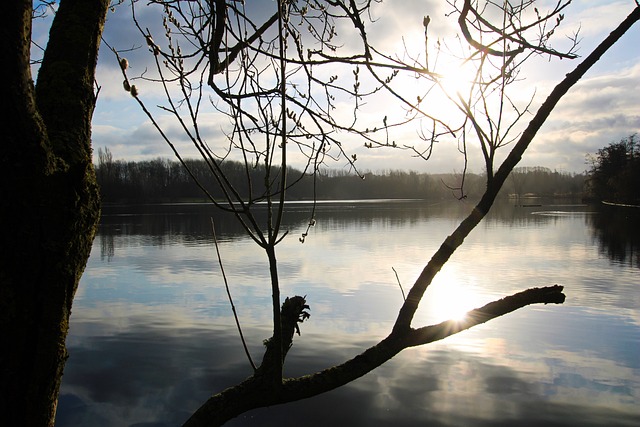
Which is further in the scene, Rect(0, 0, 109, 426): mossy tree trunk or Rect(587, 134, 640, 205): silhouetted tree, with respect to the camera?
Rect(587, 134, 640, 205): silhouetted tree

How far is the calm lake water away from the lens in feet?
23.2

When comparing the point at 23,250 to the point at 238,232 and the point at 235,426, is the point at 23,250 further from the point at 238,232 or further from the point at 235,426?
the point at 238,232

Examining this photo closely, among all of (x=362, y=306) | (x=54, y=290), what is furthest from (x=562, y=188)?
(x=54, y=290)

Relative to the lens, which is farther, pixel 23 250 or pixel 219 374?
pixel 219 374

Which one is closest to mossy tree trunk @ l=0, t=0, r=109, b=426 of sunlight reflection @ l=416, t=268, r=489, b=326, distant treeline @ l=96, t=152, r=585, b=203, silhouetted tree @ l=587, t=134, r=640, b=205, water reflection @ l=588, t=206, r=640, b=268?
sunlight reflection @ l=416, t=268, r=489, b=326

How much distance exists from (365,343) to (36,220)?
28.6 feet

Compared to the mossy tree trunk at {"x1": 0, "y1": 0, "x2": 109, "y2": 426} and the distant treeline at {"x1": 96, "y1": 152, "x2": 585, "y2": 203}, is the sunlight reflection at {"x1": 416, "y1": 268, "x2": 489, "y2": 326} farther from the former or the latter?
the distant treeline at {"x1": 96, "y1": 152, "x2": 585, "y2": 203}

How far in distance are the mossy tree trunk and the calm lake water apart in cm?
610

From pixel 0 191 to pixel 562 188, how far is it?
5633 inches

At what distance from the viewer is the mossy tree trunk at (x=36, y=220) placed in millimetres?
1030

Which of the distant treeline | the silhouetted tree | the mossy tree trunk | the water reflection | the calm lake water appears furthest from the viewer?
the distant treeline

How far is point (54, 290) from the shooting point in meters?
1.11

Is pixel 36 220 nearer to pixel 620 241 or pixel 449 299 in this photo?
pixel 449 299

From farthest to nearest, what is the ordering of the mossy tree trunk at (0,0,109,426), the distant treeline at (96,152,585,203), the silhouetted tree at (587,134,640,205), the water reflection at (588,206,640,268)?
the distant treeline at (96,152,585,203), the silhouetted tree at (587,134,640,205), the water reflection at (588,206,640,268), the mossy tree trunk at (0,0,109,426)
